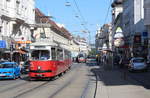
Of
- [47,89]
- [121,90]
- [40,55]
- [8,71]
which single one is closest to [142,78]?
[40,55]

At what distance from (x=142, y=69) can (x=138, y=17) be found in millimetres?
29539

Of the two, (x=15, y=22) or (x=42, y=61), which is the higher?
(x=15, y=22)

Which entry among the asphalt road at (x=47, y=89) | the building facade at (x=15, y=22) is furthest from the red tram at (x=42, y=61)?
the building facade at (x=15, y=22)

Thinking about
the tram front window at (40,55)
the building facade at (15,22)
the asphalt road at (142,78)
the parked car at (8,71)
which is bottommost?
the asphalt road at (142,78)

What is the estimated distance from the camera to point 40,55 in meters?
27.1

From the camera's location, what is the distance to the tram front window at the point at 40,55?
2689cm

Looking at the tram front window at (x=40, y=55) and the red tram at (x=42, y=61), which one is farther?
the tram front window at (x=40, y=55)

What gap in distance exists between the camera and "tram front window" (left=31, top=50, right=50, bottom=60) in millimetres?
26891

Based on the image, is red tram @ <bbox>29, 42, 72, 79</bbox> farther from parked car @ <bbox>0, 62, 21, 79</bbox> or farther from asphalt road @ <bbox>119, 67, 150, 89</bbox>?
asphalt road @ <bbox>119, 67, 150, 89</bbox>

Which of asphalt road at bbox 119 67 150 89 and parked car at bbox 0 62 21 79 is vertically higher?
parked car at bbox 0 62 21 79

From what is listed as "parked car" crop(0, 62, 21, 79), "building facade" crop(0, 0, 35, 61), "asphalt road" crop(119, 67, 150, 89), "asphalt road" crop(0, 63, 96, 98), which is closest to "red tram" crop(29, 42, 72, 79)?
"asphalt road" crop(0, 63, 96, 98)

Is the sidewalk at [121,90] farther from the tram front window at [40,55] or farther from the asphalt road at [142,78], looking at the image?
the tram front window at [40,55]

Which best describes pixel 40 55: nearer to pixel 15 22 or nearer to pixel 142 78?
pixel 142 78

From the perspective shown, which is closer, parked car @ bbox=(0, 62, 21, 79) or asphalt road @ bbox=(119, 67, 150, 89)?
asphalt road @ bbox=(119, 67, 150, 89)
